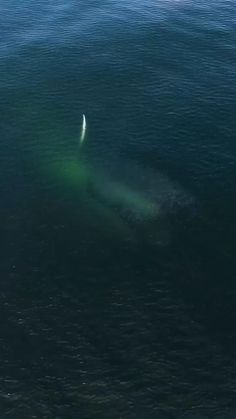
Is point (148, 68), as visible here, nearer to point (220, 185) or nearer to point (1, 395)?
point (220, 185)

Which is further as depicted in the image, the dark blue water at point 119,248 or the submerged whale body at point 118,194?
the submerged whale body at point 118,194

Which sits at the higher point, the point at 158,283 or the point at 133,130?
the point at 133,130

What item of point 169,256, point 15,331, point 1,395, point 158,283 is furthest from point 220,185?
point 1,395

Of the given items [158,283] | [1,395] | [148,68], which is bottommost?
[1,395]

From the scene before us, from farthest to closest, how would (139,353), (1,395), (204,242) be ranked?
1. (204,242)
2. (139,353)
3. (1,395)

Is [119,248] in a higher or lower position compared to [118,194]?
lower

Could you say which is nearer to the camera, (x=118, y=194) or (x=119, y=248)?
(x=119, y=248)

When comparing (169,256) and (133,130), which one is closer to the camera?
(169,256)

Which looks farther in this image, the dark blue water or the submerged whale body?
the submerged whale body
